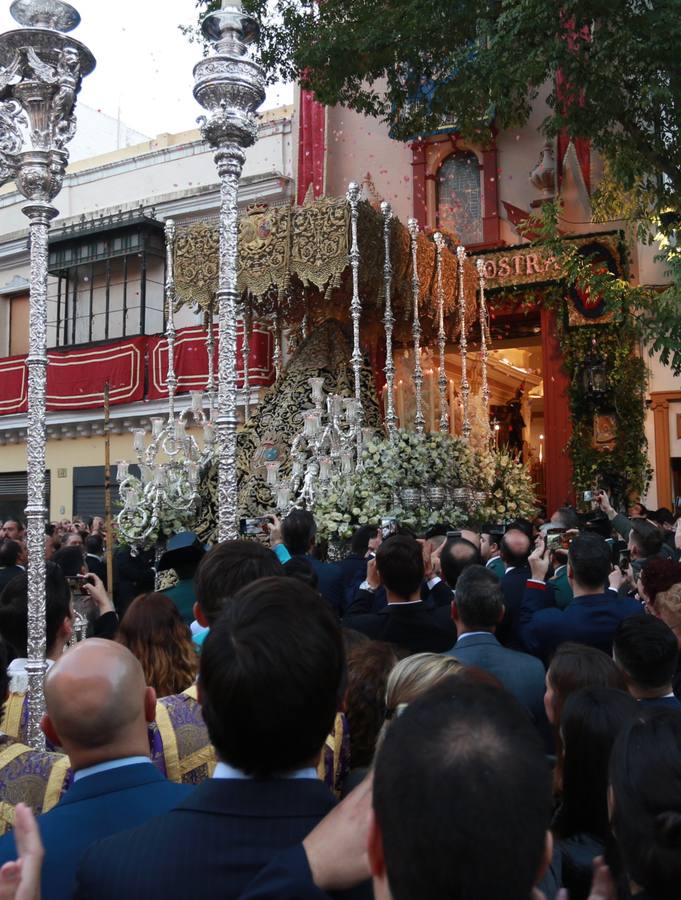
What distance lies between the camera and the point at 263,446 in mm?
12906

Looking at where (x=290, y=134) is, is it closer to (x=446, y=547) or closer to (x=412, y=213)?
(x=412, y=213)

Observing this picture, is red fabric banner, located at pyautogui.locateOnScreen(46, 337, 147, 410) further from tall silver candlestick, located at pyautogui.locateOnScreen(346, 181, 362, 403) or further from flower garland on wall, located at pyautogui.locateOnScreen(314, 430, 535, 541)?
flower garland on wall, located at pyautogui.locateOnScreen(314, 430, 535, 541)

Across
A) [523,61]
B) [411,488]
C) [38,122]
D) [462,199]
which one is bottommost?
[411,488]

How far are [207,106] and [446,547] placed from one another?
3.49 m

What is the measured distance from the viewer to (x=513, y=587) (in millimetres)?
5113

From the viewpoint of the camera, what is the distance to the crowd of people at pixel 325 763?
1263mm

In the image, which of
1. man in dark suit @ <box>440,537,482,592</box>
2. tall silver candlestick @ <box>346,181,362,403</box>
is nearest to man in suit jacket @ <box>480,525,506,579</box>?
A: man in dark suit @ <box>440,537,482,592</box>

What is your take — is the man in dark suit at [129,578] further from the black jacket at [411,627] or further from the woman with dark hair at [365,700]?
the woman with dark hair at [365,700]

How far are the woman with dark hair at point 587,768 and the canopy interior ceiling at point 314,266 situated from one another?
10177 mm

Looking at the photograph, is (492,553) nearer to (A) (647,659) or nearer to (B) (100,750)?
(A) (647,659)

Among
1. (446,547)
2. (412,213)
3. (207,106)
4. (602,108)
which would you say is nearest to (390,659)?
(446,547)

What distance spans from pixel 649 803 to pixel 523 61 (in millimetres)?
8805

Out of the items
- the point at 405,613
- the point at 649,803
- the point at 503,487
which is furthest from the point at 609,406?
the point at 649,803

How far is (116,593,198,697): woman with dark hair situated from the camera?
328cm
